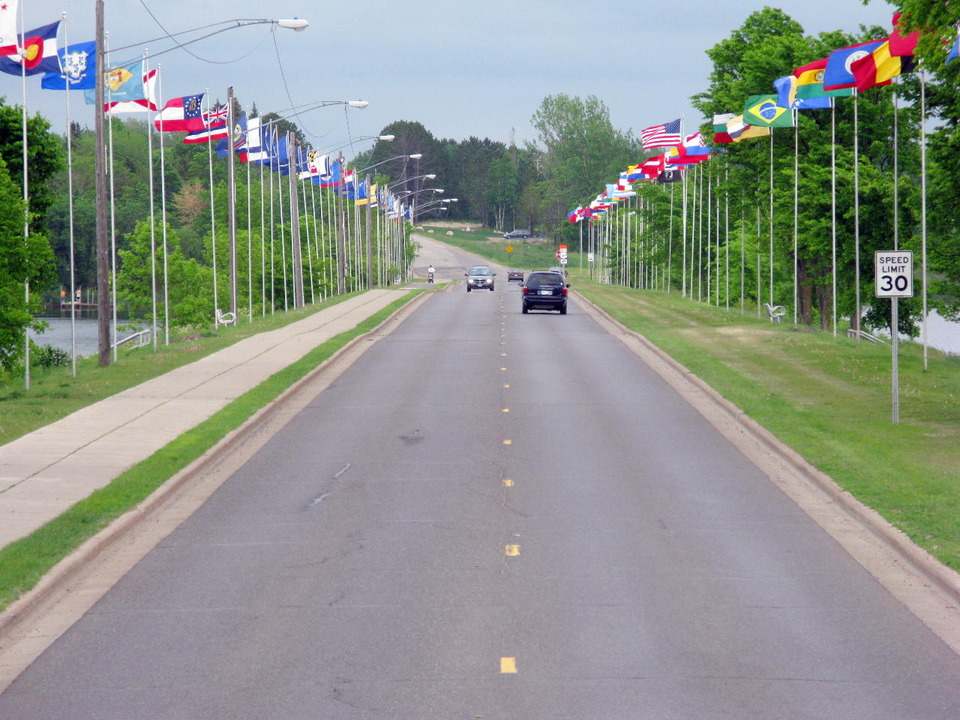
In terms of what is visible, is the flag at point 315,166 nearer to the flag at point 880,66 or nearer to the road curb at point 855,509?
the flag at point 880,66

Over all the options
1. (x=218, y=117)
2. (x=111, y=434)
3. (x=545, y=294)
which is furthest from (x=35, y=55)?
(x=545, y=294)

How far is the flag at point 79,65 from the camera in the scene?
105 feet

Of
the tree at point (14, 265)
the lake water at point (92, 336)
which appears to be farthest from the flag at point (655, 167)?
the tree at point (14, 265)

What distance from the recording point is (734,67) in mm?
62844

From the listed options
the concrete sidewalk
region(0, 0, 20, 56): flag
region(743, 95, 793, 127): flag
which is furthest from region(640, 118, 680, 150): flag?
region(0, 0, 20, 56): flag

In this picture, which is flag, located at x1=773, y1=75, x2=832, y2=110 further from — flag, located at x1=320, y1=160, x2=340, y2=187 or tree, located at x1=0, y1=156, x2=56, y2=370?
flag, located at x1=320, y1=160, x2=340, y2=187

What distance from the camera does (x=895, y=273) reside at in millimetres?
20969

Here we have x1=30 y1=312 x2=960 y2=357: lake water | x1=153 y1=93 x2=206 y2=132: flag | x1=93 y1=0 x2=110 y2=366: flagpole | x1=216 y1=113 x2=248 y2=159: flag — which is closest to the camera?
x1=93 y1=0 x2=110 y2=366: flagpole

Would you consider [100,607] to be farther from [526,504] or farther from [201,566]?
[526,504]

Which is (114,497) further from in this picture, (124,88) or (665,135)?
(665,135)

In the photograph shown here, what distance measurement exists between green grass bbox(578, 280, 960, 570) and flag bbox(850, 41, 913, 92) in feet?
21.9

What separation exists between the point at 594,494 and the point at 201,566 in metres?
5.52

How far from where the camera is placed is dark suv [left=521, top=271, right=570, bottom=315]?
5834 centimetres

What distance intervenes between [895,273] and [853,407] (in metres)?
4.47
